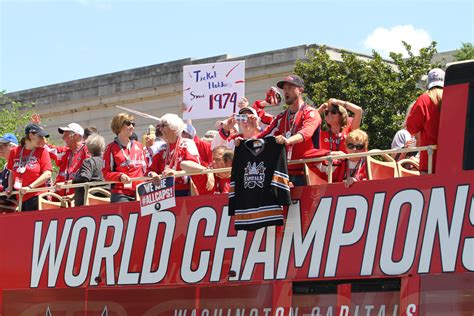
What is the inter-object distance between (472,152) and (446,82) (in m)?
0.70

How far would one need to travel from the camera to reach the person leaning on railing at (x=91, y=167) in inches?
477

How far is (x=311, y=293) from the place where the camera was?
9391 mm

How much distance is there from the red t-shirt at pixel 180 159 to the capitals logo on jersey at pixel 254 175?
1196 mm

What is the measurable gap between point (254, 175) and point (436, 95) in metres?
1.74

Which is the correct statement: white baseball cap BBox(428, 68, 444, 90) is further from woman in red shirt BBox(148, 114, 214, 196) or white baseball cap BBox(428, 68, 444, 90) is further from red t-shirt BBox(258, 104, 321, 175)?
woman in red shirt BBox(148, 114, 214, 196)

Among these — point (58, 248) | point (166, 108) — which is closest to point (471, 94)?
point (58, 248)

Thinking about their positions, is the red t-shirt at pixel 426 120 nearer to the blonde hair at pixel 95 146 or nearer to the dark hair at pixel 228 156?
the dark hair at pixel 228 156

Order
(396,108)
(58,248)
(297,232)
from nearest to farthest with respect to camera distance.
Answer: (297,232)
(58,248)
(396,108)

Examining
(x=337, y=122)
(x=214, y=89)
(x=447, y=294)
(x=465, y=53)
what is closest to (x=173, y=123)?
(x=337, y=122)

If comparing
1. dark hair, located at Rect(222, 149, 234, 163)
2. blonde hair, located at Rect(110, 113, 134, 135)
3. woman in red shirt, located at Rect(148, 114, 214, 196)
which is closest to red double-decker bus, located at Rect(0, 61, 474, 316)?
woman in red shirt, located at Rect(148, 114, 214, 196)

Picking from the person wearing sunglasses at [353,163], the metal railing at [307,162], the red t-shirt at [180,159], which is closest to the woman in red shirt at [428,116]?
the metal railing at [307,162]

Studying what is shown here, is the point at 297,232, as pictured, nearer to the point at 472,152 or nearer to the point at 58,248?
the point at 472,152

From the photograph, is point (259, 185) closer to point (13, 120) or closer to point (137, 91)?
point (13, 120)

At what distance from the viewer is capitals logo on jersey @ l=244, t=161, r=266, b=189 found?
9.66m
